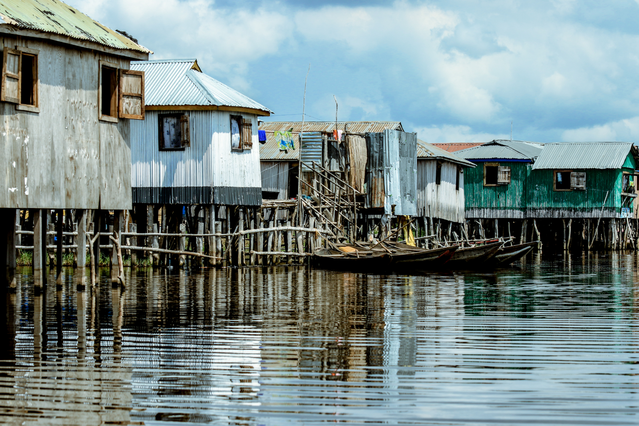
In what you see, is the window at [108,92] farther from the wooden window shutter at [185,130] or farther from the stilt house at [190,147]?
the wooden window shutter at [185,130]

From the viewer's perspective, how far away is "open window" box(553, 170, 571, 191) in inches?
1842

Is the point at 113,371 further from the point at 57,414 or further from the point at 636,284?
the point at 636,284

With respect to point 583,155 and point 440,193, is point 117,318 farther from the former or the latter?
point 583,155

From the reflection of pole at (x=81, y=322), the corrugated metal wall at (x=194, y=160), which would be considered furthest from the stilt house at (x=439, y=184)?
the reflection of pole at (x=81, y=322)

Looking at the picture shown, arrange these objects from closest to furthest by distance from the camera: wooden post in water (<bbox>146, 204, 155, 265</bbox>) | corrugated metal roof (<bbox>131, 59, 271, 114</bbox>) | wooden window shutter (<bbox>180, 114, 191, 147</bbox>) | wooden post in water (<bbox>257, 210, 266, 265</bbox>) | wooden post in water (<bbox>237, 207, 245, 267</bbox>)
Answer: corrugated metal roof (<bbox>131, 59, 271, 114</bbox>)
wooden window shutter (<bbox>180, 114, 191, 147</bbox>)
wooden post in water (<bbox>146, 204, 155, 265</bbox>)
wooden post in water (<bbox>237, 207, 245, 267</bbox>)
wooden post in water (<bbox>257, 210, 266, 265</bbox>)

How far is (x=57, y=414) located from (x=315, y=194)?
25536 millimetres

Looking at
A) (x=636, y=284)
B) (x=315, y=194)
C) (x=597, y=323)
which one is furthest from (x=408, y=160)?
(x=597, y=323)

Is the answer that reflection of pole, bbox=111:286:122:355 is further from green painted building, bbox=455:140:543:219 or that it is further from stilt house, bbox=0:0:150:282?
green painted building, bbox=455:140:543:219

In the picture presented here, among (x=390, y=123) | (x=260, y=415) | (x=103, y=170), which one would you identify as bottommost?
(x=260, y=415)

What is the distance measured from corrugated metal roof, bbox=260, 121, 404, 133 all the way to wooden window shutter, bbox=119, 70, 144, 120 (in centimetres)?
2125

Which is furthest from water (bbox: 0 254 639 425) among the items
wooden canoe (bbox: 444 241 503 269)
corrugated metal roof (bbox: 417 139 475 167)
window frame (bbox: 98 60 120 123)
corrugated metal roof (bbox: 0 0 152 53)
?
corrugated metal roof (bbox: 417 139 475 167)

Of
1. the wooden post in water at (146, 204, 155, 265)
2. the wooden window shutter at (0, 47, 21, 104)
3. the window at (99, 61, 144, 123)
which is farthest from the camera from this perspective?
the wooden post in water at (146, 204, 155, 265)

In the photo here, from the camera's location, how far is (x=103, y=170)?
18.2m

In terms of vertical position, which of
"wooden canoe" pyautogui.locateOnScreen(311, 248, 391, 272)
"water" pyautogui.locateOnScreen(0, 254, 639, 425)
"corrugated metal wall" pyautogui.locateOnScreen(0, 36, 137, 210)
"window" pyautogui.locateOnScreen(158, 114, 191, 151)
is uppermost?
"window" pyautogui.locateOnScreen(158, 114, 191, 151)
